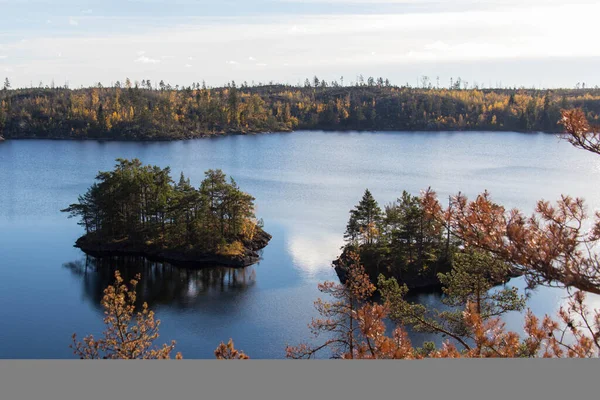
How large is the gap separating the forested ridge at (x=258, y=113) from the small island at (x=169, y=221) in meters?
39.7

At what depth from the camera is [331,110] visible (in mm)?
79125

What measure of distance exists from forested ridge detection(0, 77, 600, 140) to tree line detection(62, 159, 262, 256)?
39.6 meters

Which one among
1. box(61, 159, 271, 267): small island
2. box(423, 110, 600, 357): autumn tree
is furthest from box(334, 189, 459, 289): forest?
box(423, 110, 600, 357): autumn tree

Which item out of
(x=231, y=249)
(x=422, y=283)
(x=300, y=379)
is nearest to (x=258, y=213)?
(x=231, y=249)

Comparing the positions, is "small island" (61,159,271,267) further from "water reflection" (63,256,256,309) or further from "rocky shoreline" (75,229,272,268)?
"water reflection" (63,256,256,309)

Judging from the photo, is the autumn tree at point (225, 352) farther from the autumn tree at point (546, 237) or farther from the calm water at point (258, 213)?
the calm water at point (258, 213)

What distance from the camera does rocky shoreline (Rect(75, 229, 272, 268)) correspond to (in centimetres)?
2103

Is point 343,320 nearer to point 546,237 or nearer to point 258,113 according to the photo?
point 546,237

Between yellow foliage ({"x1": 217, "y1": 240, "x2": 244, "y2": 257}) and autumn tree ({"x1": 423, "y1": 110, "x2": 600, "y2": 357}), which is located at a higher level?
autumn tree ({"x1": 423, "y1": 110, "x2": 600, "y2": 357})

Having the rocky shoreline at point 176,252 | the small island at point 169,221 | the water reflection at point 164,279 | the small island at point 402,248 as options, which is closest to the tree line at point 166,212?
the small island at point 169,221

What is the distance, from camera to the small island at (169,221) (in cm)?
2167

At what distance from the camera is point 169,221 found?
77.8ft

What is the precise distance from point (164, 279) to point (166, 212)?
3.85 m

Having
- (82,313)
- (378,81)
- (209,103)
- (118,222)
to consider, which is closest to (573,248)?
(82,313)
